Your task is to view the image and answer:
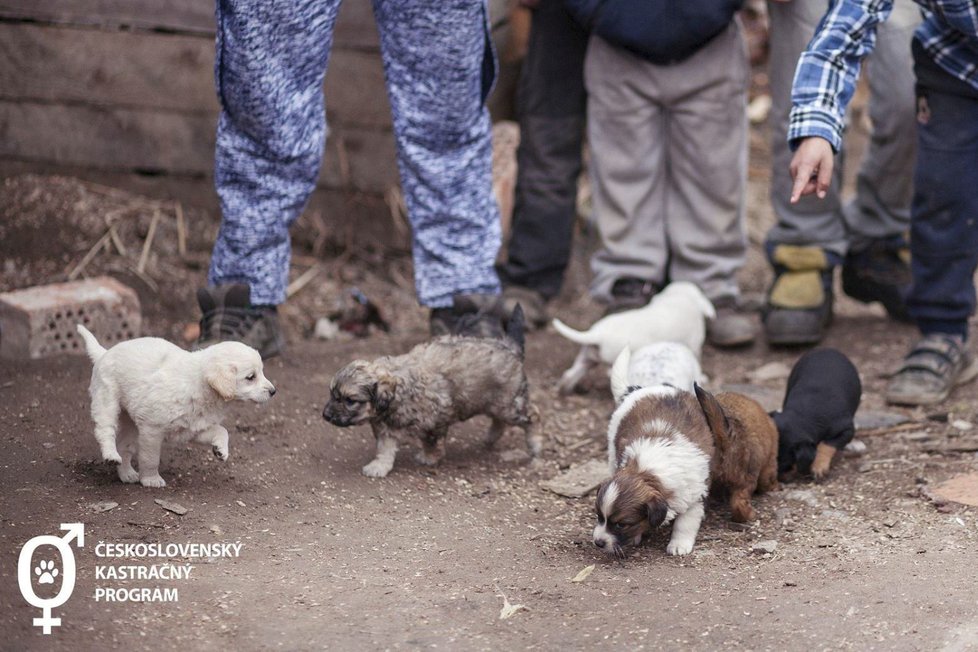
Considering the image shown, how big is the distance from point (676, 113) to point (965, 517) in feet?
7.72

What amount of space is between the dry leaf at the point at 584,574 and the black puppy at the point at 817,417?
1.01 m

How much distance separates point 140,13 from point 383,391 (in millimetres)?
3131

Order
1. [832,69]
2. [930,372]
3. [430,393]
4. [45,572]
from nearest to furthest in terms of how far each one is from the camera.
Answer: [45,572] → [430,393] → [832,69] → [930,372]

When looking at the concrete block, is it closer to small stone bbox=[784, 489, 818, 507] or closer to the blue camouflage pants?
the blue camouflage pants

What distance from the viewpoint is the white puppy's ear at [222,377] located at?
11.4 feet

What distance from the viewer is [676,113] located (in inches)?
215

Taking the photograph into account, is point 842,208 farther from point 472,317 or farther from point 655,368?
point 472,317

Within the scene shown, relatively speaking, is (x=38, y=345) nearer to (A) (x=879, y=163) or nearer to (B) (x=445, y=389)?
(B) (x=445, y=389)

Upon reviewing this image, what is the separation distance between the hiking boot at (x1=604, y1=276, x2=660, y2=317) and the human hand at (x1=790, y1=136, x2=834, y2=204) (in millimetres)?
1589

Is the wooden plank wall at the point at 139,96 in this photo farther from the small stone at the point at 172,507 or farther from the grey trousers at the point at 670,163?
the small stone at the point at 172,507

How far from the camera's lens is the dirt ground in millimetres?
3080

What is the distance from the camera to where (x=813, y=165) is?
399 cm

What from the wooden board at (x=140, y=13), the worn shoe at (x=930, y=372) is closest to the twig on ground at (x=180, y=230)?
the wooden board at (x=140, y=13)

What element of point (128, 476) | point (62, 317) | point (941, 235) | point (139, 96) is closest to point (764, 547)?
point (941, 235)
